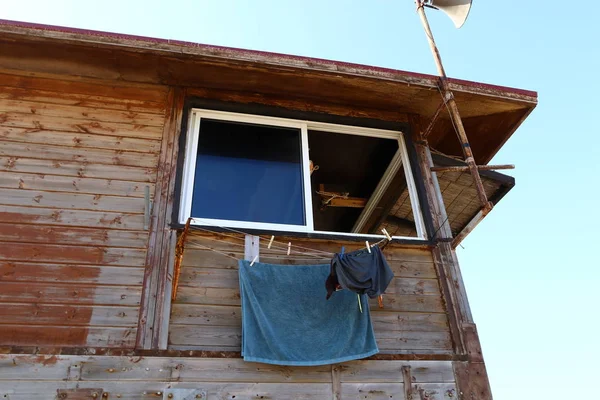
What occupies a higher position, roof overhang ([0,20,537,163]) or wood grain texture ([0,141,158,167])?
roof overhang ([0,20,537,163])

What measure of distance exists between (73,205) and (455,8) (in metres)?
4.67

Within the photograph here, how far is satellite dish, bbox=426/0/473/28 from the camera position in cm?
556

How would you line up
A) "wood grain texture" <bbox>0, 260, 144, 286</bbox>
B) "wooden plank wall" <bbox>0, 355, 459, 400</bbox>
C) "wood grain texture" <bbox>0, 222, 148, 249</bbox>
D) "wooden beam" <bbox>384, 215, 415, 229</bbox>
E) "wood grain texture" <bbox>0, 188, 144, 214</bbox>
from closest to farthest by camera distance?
"wooden plank wall" <bbox>0, 355, 459, 400</bbox> < "wood grain texture" <bbox>0, 260, 144, 286</bbox> < "wood grain texture" <bbox>0, 222, 148, 249</bbox> < "wood grain texture" <bbox>0, 188, 144, 214</bbox> < "wooden beam" <bbox>384, 215, 415, 229</bbox>

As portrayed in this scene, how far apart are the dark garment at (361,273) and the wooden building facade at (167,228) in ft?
1.45

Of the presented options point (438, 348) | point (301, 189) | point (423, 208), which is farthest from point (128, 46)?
point (438, 348)

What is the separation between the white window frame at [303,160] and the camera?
4.49 m

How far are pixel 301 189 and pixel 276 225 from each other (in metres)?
0.52

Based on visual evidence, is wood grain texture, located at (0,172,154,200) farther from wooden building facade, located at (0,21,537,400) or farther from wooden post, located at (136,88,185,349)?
wooden post, located at (136,88,185,349)

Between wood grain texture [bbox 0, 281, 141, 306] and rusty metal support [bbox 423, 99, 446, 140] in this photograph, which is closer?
wood grain texture [bbox 0, 281, 141, 306]

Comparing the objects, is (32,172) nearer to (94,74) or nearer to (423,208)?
(94,74)

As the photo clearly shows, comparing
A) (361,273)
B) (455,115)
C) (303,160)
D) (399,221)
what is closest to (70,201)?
(303,160)

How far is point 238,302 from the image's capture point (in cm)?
405

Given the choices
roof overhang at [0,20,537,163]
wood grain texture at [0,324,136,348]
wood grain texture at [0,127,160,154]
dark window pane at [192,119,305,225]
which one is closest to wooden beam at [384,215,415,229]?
roof overhang at [0,20,537,163]

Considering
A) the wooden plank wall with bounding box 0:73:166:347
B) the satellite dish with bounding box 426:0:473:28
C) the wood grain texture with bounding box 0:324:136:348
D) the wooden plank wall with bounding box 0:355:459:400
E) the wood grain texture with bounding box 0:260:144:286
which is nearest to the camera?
the wooden plank wall with bounding box 0:355:459:400
